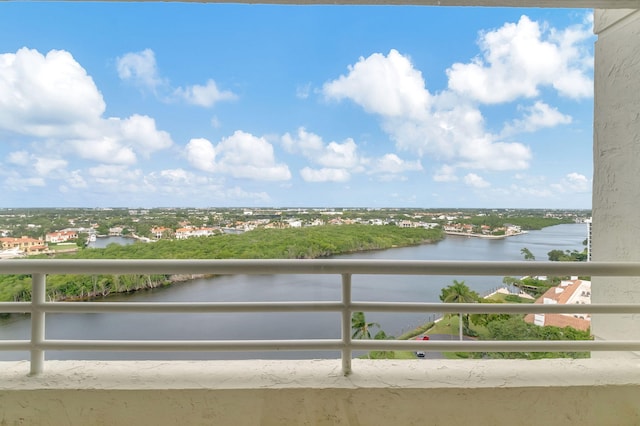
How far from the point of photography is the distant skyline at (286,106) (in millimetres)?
2252

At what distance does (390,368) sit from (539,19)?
2.53 meters

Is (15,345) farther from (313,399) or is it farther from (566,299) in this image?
(566,299)

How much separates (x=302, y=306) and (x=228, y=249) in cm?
90

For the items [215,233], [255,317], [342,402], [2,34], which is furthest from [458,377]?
[2,34]

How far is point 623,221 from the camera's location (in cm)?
151

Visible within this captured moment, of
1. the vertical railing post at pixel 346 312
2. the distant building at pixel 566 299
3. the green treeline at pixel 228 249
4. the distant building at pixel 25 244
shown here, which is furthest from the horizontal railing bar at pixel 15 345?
the distant building at pixel 566 299

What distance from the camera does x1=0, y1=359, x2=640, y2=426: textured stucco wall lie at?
3.79 ft

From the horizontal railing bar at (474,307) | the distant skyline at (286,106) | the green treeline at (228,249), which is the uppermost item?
the distant skyline at (286,106)

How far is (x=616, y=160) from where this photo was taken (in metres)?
1.54

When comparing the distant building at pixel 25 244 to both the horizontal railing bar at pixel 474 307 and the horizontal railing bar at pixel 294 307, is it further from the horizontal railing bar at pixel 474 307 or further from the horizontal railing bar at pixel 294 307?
the horizontal railing bar at pixel 474 307

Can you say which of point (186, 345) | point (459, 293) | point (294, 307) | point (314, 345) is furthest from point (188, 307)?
point (459, 293)

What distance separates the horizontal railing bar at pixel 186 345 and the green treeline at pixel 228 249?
12.8 inches

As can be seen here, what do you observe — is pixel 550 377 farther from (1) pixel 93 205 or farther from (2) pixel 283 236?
(1) pixel 93 205

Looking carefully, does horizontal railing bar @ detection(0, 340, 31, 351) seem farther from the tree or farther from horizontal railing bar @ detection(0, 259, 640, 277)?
the tree
